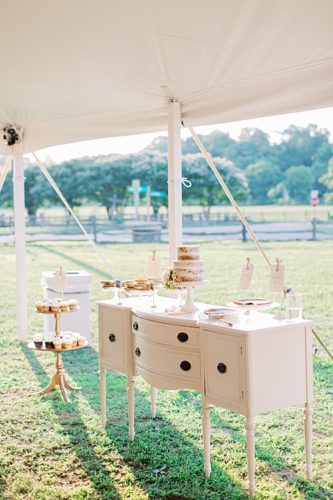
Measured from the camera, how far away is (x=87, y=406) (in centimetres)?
415

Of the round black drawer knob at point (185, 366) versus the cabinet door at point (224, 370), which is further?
the round black drawer knob at point (185, 366)

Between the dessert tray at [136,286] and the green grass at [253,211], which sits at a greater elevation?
the green grass at [253,211]

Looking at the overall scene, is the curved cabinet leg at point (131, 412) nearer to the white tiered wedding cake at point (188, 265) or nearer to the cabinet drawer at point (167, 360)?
the cabinet drawer at point (167, 360)

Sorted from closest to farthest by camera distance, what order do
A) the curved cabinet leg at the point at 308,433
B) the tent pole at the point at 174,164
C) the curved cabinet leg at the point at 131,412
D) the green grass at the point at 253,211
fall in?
the curved cabinet leg at the point at 308,433 < the curved cabinet leg at the point at 131,412 < the tent pole at the point at 174,164 < the green grass at the point at 253,211

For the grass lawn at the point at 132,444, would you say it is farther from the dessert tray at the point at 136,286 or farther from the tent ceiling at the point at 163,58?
the tent ceiling at the point at 163,58

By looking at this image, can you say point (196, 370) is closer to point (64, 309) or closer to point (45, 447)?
point (45, 447)

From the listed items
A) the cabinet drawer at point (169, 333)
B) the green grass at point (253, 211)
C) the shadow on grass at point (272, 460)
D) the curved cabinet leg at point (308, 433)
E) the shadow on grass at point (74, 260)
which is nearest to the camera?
the shadow on grass at point (272, 460)

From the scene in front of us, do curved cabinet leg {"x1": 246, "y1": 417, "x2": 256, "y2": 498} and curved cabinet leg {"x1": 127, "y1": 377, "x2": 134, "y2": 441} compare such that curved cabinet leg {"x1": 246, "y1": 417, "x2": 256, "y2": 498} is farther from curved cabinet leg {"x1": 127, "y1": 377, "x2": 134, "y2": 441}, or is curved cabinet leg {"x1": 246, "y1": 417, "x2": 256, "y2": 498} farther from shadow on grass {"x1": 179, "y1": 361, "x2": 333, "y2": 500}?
curved cabinet leg {"x1": 127, "y1": 377, "x2": 134, "y2": 441}

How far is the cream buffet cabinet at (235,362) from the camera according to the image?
272cm

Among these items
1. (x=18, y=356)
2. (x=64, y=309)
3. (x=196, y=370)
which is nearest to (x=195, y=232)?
(x=18, y=356)

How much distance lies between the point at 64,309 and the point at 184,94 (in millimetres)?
1661

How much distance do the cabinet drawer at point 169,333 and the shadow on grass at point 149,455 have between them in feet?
2.04

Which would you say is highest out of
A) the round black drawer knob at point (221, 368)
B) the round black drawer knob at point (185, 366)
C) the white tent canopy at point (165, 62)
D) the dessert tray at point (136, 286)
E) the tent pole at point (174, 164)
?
the white tent canopy at point (165, 62)

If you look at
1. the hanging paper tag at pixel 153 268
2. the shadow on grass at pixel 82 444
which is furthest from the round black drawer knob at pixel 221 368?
the hanging paper tag at pixel 153 268
